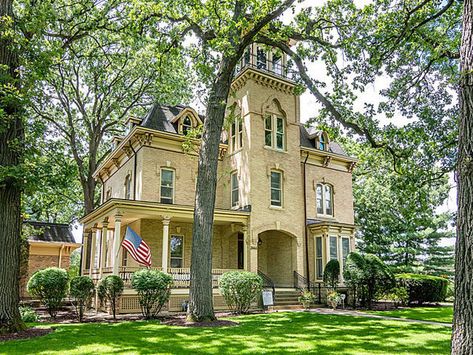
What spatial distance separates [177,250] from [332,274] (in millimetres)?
7877

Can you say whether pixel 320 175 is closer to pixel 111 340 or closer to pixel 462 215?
pixel 111 340

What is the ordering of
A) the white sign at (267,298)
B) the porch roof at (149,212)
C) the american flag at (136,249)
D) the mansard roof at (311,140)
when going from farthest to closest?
the mansard roof at (311,140)
the white sign at (267,298)
the porch roof at (149,212)
the american flag at (136,249)

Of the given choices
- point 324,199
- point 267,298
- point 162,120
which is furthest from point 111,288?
point 324,199

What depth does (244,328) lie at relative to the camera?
11.0 meters

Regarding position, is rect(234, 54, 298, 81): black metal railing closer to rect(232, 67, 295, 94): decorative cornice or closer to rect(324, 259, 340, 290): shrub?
rect(232, 67, 295, 94): decorative cornice

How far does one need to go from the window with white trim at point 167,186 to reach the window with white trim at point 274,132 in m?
5.36

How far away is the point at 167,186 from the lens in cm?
2022

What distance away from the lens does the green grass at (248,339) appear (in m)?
7.98

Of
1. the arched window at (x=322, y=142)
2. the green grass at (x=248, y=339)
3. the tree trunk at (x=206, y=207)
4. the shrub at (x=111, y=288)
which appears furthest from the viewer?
the arched window at (x=322, y=142)

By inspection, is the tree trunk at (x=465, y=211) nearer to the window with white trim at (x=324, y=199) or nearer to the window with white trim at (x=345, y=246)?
the window with white trim at (x=345, y=246)

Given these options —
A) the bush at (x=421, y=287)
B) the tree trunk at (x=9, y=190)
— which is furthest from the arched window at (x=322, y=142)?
the tree trunk at (x=9, y=190)

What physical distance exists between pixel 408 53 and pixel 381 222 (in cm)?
2478

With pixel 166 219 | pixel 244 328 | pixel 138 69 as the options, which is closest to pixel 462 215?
pixel 244 328

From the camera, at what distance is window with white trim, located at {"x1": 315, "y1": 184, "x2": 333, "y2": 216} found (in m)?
→ 23.6
